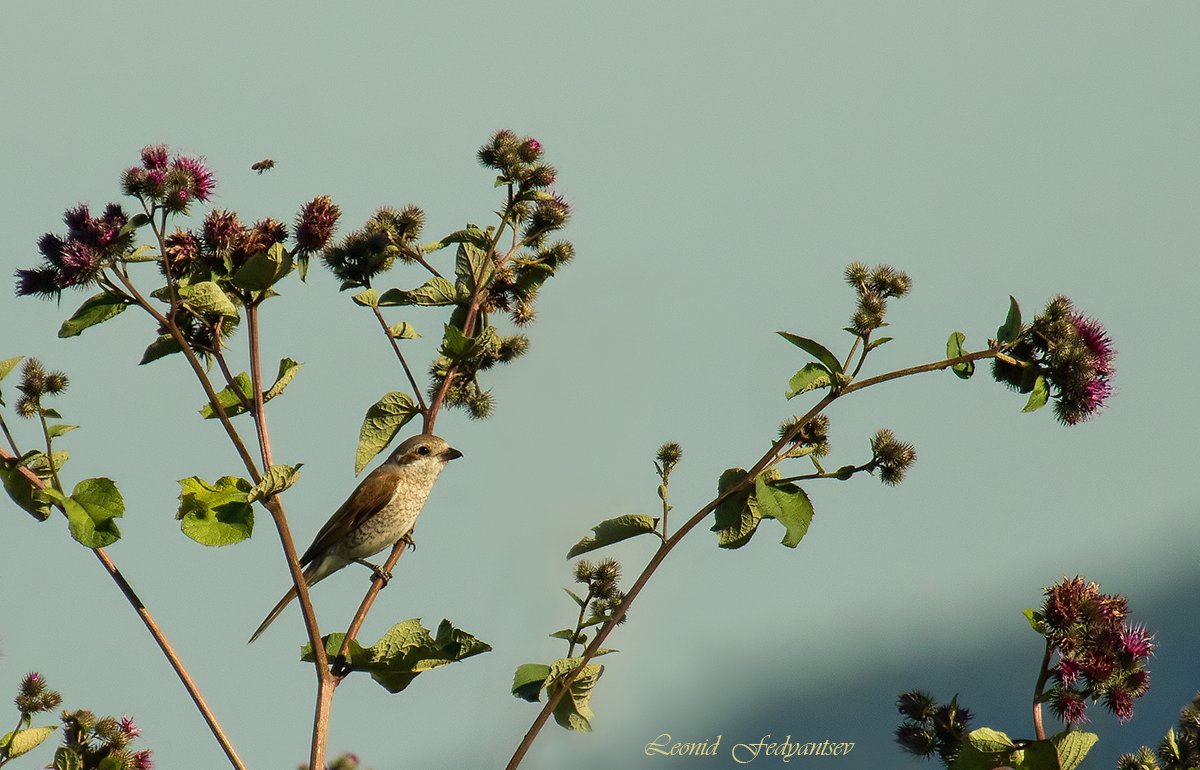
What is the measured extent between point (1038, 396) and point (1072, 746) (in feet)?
4.40

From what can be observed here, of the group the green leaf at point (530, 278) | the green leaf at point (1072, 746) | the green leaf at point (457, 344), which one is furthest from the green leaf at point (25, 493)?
the green leaf at point (1072, 746)

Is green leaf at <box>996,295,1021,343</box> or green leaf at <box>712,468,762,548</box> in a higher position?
green leaf at <box>996,295,1021,343</box>

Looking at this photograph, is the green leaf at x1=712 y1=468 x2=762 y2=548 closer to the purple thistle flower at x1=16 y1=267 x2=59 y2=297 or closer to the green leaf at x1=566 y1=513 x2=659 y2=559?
the green leaf at x1=566 y1=513 x2=659 y2=559

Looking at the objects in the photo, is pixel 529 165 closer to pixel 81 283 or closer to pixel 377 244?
pixel 377 244

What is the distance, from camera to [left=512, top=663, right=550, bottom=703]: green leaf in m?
5.21

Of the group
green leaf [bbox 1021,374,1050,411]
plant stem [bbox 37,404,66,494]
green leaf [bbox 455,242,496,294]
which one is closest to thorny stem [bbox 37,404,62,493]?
plant stem [bbox 37,404,66,494]

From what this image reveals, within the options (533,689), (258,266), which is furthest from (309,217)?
(533,689)

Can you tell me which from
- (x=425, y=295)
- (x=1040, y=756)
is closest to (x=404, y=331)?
(x=425, y=295)

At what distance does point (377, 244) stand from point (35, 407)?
146 cm

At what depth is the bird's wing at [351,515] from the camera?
896 centimetres

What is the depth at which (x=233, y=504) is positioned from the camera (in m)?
4.84

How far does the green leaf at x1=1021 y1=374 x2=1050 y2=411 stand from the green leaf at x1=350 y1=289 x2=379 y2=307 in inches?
101

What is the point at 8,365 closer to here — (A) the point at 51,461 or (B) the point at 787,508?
(A) the point at 51,461

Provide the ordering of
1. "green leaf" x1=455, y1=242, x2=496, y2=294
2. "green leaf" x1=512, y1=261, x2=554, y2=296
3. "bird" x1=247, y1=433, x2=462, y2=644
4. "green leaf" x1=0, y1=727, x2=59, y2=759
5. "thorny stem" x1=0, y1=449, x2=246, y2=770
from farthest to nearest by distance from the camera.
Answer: "bird" x1=247, y1=433, x2=462, y2=644 < "green leaf" x1=512, y1=261, x2=554, y2=296 < "green leaf" x1=455, y1=242, x2=496, y2=294 < "green leaf" x1=0, y1=727, x2=59, y2=759 < "thorny stem" x1=0, y1=449, x2=246, y2=770
